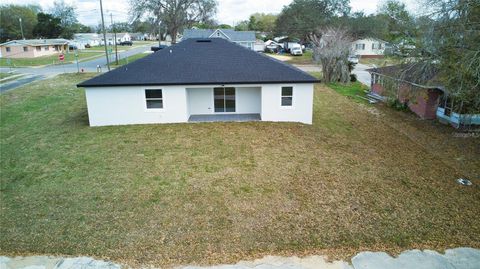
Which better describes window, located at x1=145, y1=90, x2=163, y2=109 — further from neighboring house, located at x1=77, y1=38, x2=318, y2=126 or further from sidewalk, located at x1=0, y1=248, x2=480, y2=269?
sidewalk, located at x1=0, y1=248, x2=480, y2=269

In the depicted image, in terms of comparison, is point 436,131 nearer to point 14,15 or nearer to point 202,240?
point 202,240

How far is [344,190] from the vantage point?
37.4 ft

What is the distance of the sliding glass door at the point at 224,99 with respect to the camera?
1969 centimetres

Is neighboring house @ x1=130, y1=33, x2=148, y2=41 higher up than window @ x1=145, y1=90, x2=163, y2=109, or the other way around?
neighboring house @ x1=130, y1=33, x2=148, y2=41

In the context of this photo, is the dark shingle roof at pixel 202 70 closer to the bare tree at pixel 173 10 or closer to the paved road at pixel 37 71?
the paved road at pixel 37 71

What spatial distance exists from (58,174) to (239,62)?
11.5 meters

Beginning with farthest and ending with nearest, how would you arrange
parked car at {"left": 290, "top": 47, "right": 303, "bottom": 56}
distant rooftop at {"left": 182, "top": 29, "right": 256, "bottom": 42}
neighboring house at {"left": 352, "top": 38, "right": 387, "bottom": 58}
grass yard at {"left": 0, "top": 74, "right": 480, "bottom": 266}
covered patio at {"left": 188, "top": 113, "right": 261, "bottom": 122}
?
parked car at {"left": 290, "top": 47, "right": 303, "bottom": 56}
neighboring house at {"left": 352, "top": 38, "right": 387, "bottom": 58}
distant rooftop at {"left": 182, "top": 29, "right": 256, "bottom": 42}
covered patio at {"left": 188, "top": 113, "right": 261, "bottom": 122}
grass yard at {"left": 0, "top": 74, "right": 480, "bottom": 266}

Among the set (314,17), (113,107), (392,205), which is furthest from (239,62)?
(314,17)

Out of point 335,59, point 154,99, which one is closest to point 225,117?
point 154,99

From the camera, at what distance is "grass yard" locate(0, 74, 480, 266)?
8.66 m

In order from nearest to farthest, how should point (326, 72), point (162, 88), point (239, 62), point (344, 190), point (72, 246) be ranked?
point (72, 246)
point (344, 190)
point (162, 88)
point (239, 62)
point (326, 72)

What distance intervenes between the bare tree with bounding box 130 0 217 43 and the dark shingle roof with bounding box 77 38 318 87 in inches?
1491

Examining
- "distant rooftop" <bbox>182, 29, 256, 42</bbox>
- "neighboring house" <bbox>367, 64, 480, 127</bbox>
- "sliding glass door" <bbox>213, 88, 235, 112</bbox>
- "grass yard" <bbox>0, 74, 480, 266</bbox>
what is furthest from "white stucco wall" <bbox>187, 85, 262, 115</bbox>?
"distant rooftop" <bbox>182, 29, 256, 42</bbox>

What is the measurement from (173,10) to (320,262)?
182ft
